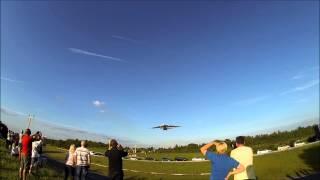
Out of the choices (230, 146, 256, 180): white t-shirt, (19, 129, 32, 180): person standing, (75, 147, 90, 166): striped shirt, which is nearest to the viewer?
A: (230, 146, 256, 180): white t-shirt

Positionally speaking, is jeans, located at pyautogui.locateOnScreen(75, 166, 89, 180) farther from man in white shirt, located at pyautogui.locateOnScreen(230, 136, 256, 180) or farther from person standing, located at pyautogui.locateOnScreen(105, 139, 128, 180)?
man in white shirt, located at pyautogui.locateOnScreen(230, 136, 256, 180)

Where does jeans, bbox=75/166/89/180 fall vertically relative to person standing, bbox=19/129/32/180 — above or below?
below

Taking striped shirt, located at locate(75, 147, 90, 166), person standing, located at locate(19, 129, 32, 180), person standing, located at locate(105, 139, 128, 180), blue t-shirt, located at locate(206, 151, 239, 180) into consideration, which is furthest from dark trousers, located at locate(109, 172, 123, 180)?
blue t-shirt, located at locate(206, 151, 239, 180)

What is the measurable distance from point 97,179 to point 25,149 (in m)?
9.80

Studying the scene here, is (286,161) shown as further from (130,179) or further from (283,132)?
(283,132)

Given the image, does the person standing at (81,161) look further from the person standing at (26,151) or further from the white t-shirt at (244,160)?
the white t-shirt at (244,160)

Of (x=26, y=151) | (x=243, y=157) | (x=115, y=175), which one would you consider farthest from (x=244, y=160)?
(x=26, y=151)

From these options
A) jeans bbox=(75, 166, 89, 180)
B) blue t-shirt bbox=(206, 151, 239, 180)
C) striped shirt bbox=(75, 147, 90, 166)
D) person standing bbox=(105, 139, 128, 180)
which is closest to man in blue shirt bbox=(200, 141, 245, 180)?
blue t-shirt bbox=(206, 151, 239, 180)

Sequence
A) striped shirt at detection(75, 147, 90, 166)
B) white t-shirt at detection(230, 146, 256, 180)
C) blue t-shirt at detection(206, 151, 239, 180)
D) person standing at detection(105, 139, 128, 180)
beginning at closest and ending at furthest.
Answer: blue t-shirt at detection(206, 151, 239, 180), white t-shirt at detection(230, 146, 256, 180), person standing at detection(105, 139, 128, 180), striped shirt at detection(75, 147, 90, 166)

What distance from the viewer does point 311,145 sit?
151 feet

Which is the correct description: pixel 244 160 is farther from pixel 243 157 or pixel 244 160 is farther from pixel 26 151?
pixel 26 151

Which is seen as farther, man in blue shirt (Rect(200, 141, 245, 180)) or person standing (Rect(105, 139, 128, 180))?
person standing (Rect(105, 139, 128, 180))

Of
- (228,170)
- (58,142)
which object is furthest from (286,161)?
(58,142)

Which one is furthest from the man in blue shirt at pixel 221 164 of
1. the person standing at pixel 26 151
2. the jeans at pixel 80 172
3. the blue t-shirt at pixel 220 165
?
the person standing at pixel 26 151
